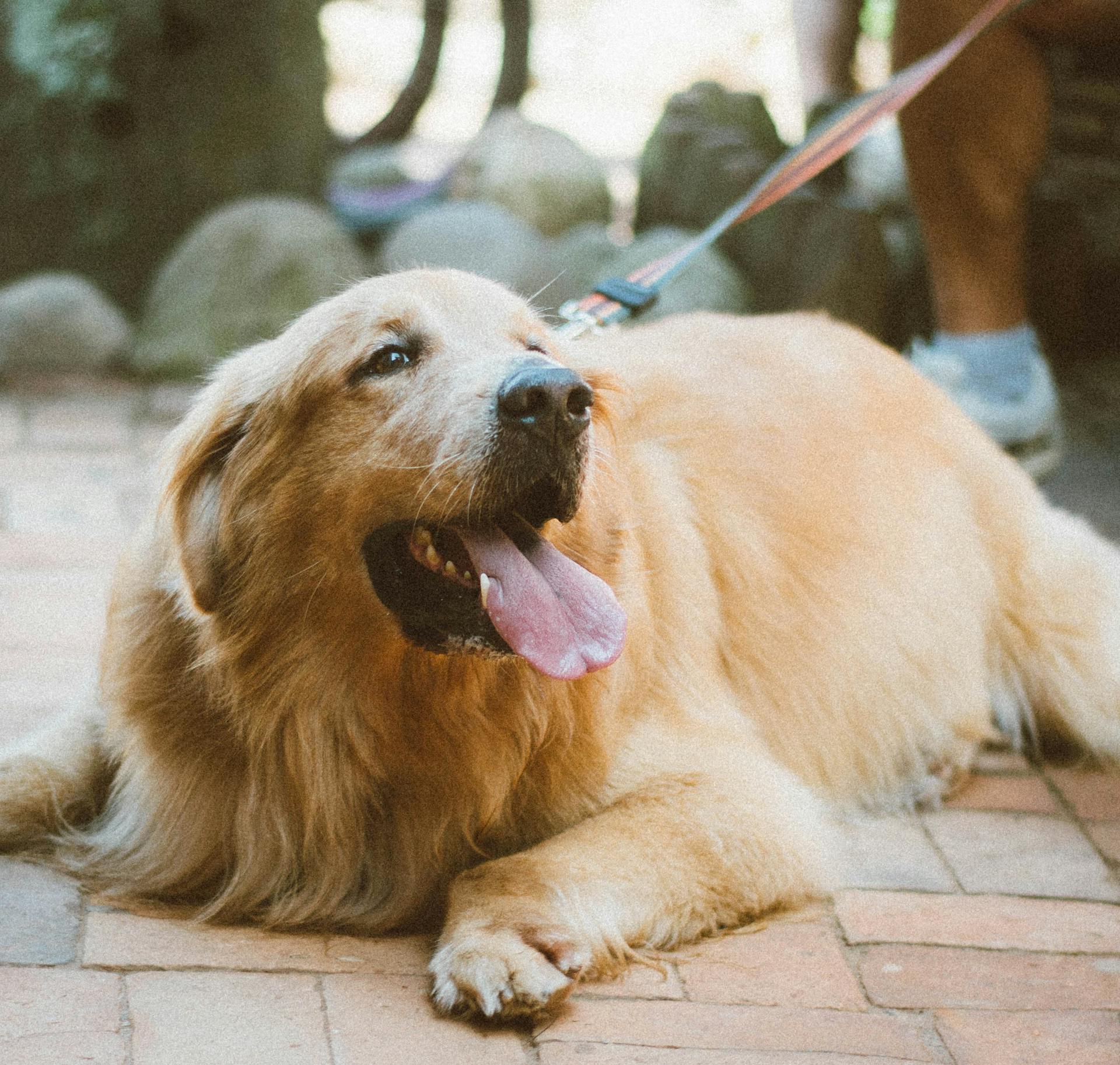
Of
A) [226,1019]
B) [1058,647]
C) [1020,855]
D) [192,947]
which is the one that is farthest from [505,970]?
[1058,647]

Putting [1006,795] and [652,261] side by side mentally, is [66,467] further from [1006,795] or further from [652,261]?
[1006,795]

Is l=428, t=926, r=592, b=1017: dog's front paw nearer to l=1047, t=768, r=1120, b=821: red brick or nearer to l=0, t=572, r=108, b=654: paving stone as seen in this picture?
l=1047, t=768, r=1120, b=821: red brick

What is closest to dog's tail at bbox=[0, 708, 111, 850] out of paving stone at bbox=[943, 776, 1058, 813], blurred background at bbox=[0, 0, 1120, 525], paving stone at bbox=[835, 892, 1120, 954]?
paving stone at bbox=[835, 892, 1120, 954]

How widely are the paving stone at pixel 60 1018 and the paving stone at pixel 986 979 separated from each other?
125 cm

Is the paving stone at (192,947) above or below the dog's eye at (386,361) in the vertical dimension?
below

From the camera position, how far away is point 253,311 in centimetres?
609

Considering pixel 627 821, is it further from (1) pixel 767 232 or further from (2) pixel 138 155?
(2) pixel 138 155

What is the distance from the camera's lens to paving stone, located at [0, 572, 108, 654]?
3.64 meters

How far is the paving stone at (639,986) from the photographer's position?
2.38 meters

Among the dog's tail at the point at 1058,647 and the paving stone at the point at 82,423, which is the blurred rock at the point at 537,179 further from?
the dog's tail at the point at 1058,647

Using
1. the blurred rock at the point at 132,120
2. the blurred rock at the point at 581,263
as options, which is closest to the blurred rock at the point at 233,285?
the blurred rock at the point at 132,120

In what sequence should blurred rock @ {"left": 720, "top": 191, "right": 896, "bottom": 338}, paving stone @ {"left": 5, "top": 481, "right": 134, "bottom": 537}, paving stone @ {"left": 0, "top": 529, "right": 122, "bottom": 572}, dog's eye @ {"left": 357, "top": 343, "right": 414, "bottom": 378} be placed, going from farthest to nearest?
1. blurred rock @ {"left": 720, "top": 191, "right": 896, "bottom": 338}
2. paving stone @ {"left": 5, "top": 481, "right": 134, "bottom": 537}
3. paving stone @ {"left": 0, "top": 529, "right": 122, "bottom": 572}
4. dog's eye @ {"left": 357, "top": 343, "right": 414, "bottom": 378}

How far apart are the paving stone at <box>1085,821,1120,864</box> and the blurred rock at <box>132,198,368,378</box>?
387 cm

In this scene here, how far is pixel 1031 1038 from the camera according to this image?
2340 mm
